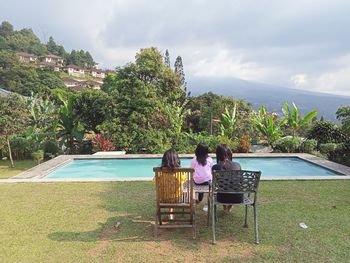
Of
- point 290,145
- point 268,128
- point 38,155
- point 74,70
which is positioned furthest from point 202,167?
point 74,70

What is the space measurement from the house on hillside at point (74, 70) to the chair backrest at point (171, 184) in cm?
11330

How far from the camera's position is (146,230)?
16.4 feet

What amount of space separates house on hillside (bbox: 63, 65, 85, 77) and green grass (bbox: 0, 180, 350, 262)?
110830 millimetres

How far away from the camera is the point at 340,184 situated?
26.1 ft

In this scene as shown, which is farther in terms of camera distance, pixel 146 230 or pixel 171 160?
pixel 146 230

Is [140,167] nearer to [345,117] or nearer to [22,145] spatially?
[22,145]

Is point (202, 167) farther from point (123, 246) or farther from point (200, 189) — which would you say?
point (123, 246)

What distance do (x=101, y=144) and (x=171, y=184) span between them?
1069 centimetres

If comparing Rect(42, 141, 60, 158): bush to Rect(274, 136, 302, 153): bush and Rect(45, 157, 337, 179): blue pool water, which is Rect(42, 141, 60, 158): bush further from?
Rect(274, 136, 302, 153): bush

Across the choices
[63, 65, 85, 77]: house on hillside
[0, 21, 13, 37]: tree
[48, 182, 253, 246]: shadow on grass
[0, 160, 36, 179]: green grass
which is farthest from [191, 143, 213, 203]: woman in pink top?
[0, 21, 13, 37]: tree

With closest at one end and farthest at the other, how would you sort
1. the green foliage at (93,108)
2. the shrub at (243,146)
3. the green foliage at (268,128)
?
the shrub at (243,146) → the green foliage at (268,128) → the green foliage at (93,108)

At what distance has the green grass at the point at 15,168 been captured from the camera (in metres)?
12.1

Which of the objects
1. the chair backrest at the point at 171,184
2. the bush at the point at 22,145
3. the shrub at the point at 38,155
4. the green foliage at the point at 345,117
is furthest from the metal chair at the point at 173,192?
the bush at the point at 22,145

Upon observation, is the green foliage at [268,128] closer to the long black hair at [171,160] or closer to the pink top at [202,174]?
the pink top at [202,174]
